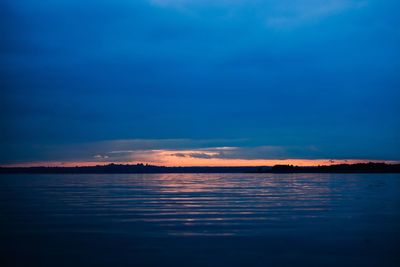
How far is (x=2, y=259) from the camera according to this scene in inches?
546

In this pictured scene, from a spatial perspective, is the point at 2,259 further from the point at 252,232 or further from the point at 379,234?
the point at 379,234

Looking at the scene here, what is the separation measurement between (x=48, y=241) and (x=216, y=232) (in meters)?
6.32

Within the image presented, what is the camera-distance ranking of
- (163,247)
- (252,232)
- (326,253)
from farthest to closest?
(252,232)
(163,247)
(326,253)

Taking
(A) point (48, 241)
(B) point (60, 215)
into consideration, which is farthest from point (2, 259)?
(B) point (60, 215)

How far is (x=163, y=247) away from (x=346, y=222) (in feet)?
32.3

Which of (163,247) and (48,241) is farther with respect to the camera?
(48,241)

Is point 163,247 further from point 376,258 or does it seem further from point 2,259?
point 376,258

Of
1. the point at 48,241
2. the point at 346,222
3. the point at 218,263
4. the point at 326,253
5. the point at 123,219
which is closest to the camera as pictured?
the point at 218,263

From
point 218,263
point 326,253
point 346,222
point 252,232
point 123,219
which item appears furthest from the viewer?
point 123,219

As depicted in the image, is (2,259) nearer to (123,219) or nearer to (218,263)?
(218,263)

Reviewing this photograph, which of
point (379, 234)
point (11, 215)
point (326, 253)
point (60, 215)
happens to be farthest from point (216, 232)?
point (11, 215)

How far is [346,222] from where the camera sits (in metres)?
21.4

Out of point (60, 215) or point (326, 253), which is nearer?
point (326, 253)

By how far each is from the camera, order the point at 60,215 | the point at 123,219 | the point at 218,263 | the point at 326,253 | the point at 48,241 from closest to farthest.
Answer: the point at 218,263
the point at 326,253
the point at 48,241
the point at 123,219
the point at 60,215
